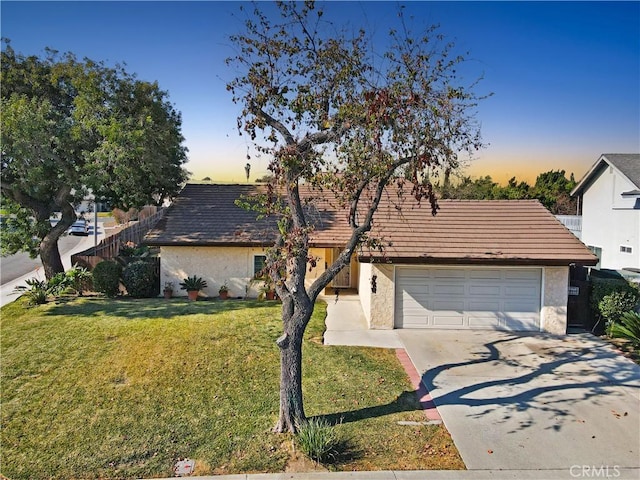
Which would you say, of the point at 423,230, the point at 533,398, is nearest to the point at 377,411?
the point at 533,398

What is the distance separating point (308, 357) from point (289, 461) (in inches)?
163

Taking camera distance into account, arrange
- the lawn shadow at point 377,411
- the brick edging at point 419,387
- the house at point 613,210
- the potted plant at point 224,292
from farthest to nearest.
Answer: the house at point 613,210
the potted plant at point 224,292
the brick edging at point 419,387
the lawn shadow at point 377,411

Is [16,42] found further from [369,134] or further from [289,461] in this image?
[289,461]

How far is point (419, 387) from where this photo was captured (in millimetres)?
9203

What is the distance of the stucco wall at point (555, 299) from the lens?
13.1 metres

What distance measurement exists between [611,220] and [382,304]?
1475 cm

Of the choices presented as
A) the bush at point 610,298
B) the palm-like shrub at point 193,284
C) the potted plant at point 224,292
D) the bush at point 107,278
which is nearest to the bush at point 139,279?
the bush at point 107,278

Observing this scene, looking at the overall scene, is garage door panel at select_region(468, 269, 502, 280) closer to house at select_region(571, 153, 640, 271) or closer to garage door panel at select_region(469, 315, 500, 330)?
garage door panel at select_region(469, 315, 500, 330)

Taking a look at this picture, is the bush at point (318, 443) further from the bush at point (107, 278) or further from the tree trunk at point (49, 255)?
the tree trunk at point (49, 255)

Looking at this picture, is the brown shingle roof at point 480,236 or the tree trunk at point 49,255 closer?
the brown shingle roof at point 480,236

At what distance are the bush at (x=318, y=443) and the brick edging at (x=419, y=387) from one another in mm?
2015

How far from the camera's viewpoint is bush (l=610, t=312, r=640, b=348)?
11.4 metres

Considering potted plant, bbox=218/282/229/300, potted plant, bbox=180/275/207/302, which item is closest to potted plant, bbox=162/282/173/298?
potted plant, bbox=180/275/207/302

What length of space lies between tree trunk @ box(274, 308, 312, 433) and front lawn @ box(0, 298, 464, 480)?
11.8 inches
